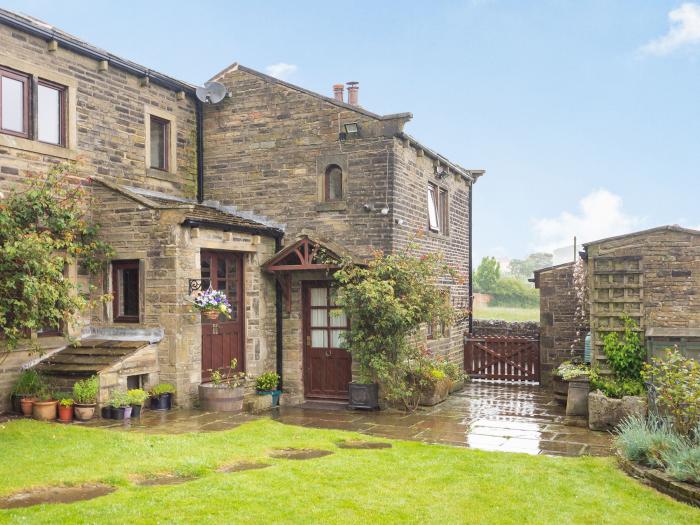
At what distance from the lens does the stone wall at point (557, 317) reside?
17.6 meters

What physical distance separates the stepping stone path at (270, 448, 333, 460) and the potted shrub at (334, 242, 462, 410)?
143 inches

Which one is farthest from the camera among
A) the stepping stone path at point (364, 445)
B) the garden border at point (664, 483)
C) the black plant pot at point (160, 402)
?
the black plant pot at point (160, 402)

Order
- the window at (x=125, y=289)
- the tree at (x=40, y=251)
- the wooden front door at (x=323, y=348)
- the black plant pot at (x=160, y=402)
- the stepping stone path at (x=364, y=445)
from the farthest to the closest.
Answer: the wooden front door at (x=323, y=348) < the window at (x=125, y=289) < the black plant pot at (x=160, y=402) < the tree at (x=40, y=251) < the stepping stone path at (x=364, y=445)

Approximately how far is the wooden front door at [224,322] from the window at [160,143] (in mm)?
2685

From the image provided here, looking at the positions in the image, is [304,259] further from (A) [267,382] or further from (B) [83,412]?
(B) [83,412]

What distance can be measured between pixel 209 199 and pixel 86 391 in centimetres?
568

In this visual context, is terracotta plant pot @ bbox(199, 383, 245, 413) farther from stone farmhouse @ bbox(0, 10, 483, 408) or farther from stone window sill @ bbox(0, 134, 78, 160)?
stone window sill @ bbox(0, 134, 78, 160)

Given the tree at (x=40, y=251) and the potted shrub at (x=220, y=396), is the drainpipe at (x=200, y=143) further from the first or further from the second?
the potted shrub at (x=220, y=396)

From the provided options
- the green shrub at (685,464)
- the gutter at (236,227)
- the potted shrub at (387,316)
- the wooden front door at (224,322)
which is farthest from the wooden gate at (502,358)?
the green shrub at (685,464)

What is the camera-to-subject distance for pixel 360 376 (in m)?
13.5

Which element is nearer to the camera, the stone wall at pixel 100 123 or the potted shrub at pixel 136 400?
the potted shrub at pixel 136 400

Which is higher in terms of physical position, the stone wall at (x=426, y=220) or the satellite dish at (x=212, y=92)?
the satellite dish at (x=212, y=92)

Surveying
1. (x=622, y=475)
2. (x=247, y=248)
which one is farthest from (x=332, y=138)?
(x=622, y=475)

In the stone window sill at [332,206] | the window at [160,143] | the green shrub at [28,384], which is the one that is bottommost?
the green shrub at [28,384]
